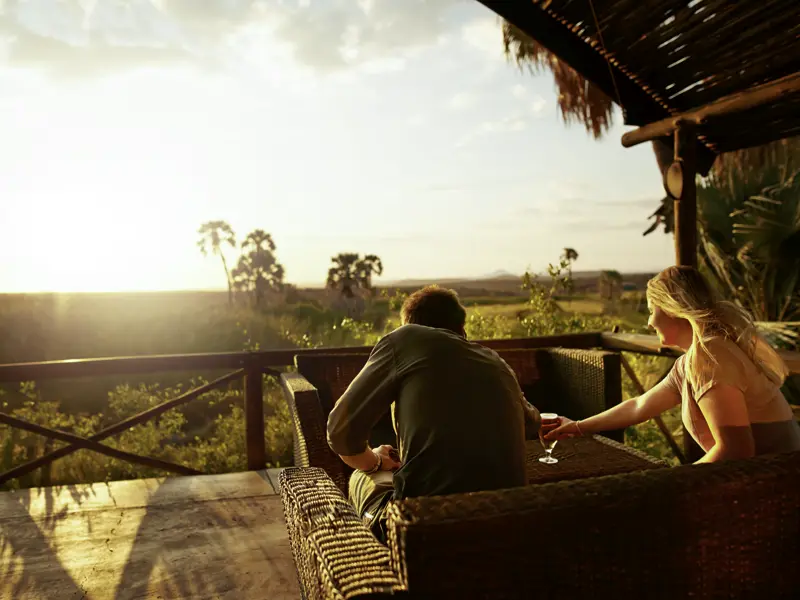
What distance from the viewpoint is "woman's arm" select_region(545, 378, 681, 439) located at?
2.12m

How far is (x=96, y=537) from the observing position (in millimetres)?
3143

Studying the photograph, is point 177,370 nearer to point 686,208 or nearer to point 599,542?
point 686,208

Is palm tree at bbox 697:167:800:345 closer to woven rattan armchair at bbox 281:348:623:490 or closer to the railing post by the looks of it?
woven rattan armchair at bbox 281:348:623:490

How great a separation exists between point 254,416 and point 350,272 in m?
22.8

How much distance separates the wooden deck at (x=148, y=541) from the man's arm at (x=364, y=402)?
3.92 feet

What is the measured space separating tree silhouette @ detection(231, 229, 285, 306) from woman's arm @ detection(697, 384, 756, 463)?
31240 mm

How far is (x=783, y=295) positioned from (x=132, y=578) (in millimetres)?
6230

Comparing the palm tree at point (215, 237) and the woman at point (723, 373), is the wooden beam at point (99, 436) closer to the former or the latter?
the woman at point (723, 373)

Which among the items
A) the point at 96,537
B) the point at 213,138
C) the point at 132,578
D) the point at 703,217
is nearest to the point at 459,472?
the point at 132,578

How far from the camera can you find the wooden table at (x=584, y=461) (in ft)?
7.23

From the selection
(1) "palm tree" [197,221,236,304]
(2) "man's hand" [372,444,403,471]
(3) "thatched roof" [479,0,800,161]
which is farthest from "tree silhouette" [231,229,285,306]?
(2) "man's hand" [372,444,403,471]

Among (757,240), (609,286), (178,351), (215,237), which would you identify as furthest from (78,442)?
(215,237)

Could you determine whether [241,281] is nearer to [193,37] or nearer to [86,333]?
[86,333]

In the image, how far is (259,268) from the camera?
1278 inches
